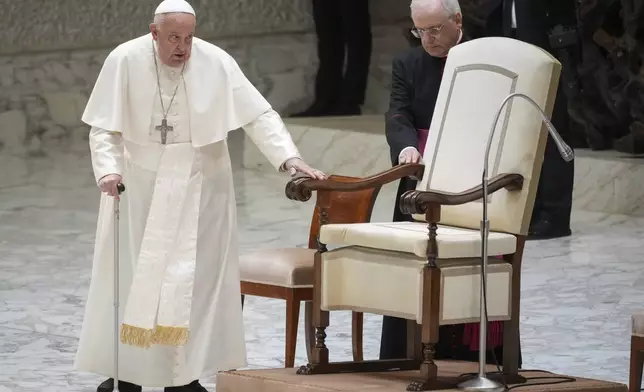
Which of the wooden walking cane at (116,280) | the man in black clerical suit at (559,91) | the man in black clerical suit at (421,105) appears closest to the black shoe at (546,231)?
the man in black clerical suit at (559,91)

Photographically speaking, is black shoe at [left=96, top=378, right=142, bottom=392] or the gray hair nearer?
the gray hair

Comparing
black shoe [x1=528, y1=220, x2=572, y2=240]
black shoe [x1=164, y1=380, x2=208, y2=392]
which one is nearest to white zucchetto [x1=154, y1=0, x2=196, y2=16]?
black shoe [x1=164, y1=380, x2=208, y2=392]

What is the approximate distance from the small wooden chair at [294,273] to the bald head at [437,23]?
604 millimetres

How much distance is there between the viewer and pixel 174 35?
17.2 feet

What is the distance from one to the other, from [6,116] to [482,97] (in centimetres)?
940

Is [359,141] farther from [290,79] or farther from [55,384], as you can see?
[55,384]

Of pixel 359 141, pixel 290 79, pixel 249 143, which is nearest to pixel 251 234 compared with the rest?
pixel 359 141

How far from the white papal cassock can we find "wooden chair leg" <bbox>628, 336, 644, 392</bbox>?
136 centimetres

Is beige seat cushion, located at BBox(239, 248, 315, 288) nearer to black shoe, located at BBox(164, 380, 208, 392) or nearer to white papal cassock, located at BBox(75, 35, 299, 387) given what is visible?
white papal cassock, located at BBox(75, 35, 299, 387)

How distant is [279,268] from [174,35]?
38.8 inches

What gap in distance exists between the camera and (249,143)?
42.2ft

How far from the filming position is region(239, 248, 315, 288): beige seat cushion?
18.4 feet

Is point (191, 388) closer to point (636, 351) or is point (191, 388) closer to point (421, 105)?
point (421, 105)

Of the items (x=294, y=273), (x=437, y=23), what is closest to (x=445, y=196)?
(x=437, y=23)
